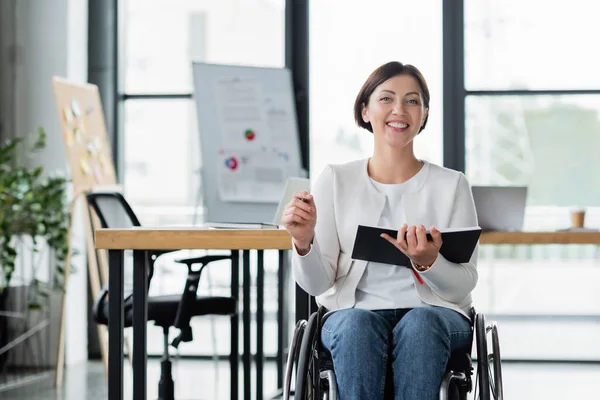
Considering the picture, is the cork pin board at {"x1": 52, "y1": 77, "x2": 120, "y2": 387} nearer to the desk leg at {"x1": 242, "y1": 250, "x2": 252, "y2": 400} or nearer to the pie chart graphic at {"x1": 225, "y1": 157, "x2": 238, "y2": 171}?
the pie chart graphic at {"x1": 225, "y1": 157, "x2": 238, "y2": 171}

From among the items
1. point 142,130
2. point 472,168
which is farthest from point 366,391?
point 142,130

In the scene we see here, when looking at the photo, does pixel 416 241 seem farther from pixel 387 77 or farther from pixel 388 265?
pixel 387 77

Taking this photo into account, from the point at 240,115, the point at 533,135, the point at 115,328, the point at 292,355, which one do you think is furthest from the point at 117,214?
the point at 533,135

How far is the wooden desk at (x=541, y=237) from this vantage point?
2803mm

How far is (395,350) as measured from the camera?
208 centimetres

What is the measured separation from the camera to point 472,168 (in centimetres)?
502

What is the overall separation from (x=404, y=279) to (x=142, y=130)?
3.28 metres

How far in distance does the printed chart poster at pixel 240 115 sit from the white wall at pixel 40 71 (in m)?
1.09

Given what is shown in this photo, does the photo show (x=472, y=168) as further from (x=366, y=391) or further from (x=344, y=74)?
(x=366, y=391)

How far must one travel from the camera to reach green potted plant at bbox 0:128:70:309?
14.0 ft

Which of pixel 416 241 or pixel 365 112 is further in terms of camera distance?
pixel 365 112

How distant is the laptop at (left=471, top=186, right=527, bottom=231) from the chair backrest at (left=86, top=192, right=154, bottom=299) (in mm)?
1196

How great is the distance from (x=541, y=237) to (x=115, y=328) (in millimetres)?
1328

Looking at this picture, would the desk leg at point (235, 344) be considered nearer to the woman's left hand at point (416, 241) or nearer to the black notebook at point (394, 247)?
the black notebook at point (394, 247)
